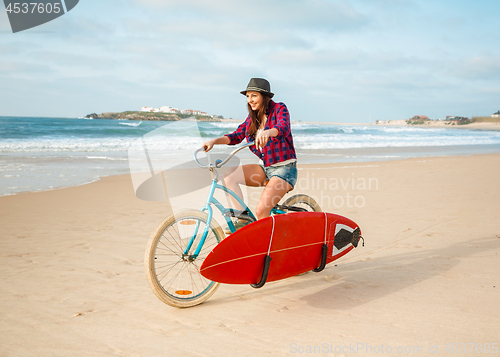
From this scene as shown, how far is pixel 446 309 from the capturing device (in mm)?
2852

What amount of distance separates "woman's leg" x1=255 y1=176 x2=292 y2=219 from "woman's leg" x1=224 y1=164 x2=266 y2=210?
19cm

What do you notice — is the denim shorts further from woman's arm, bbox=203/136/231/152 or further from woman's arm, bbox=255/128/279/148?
woman's arm, bbox=255/128/279/148

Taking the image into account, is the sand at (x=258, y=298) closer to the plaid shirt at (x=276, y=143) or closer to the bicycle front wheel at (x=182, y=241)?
the bicycle front wheel at (x=182, y=241)

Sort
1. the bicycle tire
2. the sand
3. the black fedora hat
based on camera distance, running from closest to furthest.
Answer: the sand → the black fedora hat → the bicycle tire

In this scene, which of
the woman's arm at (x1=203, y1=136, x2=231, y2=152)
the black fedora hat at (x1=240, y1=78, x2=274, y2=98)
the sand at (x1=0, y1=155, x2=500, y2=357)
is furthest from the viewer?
the woman's arm at (x1=203, y1=136, x2=231, y2=152)

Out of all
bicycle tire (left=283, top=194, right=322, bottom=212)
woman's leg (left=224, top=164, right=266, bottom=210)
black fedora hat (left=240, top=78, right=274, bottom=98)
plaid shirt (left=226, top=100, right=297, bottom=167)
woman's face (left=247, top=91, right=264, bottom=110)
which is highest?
black fedora hat (left=240, top=78, right=274, bottom=98)

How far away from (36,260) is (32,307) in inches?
46.9

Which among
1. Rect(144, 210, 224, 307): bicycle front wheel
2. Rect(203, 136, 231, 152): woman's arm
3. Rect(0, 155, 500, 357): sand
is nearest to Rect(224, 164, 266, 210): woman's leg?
Rect(203, 136, 231, 152): woman's arm

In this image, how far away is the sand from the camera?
239cm

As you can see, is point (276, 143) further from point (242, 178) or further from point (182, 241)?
point (182, 241)

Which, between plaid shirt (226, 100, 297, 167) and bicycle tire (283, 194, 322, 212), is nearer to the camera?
plaid shirt (226, 100, 297, 167)

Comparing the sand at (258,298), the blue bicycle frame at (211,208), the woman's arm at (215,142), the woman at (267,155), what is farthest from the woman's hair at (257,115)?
the sand at (258,298)

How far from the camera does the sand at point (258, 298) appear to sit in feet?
7.86

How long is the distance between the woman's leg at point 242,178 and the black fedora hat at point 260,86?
0.70 m
